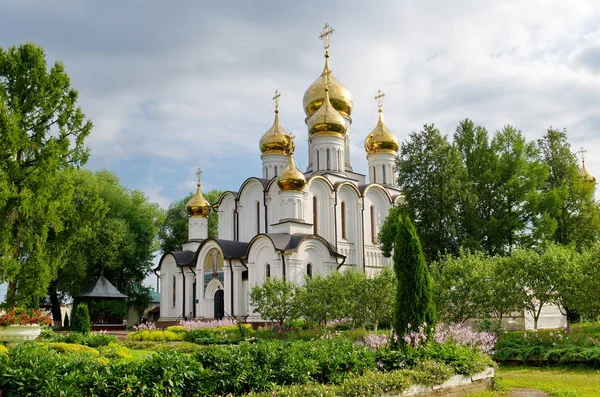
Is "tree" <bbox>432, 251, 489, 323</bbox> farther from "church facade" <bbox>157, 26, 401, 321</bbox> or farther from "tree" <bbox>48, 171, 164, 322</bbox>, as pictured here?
"tree" <bbox>48, 171, 164, 322</bbox>

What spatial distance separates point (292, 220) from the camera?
28.9 m

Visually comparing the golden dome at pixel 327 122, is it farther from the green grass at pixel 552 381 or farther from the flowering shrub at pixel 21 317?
the green grass at pixel 552 381

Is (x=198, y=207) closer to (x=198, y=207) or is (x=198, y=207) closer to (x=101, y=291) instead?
(x=198, y=207)

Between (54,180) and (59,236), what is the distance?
1.66 metres

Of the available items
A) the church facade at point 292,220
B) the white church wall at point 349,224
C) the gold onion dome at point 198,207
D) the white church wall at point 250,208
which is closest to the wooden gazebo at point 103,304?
the church facade at point 292,220

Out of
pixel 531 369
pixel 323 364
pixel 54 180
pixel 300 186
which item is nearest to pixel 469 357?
pixel 323 364

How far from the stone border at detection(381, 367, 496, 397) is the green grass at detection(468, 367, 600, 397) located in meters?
0.15

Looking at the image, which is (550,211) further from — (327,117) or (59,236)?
(59,236)

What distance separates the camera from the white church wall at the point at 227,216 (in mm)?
34812

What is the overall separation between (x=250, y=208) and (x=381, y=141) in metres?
9.96

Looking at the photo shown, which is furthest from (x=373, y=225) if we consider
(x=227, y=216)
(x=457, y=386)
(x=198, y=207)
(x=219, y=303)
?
(x=457, y=386)

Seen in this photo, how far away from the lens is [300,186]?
29.3 m

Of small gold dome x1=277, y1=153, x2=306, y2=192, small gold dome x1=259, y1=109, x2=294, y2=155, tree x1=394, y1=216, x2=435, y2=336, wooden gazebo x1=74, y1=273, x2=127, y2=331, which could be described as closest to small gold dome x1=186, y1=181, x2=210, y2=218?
small gold dome x1=259, y1=109, x2=294, y2=155

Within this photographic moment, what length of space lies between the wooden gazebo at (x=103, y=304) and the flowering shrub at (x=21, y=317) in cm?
1708
